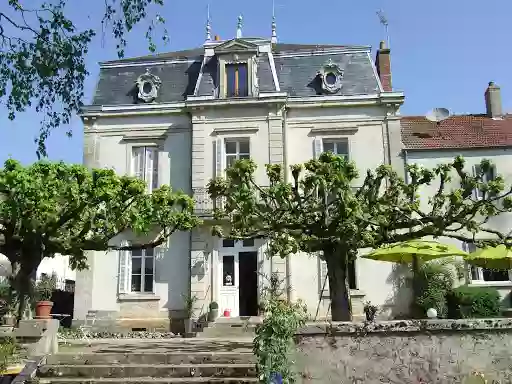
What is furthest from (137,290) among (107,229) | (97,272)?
(107,229)

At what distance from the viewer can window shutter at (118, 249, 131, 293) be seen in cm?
2050

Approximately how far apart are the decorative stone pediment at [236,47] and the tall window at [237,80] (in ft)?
1.91

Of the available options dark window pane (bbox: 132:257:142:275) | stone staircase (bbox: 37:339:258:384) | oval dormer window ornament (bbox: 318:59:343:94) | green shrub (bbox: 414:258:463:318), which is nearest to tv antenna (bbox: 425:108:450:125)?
oval dormer window ornament (bbox: 318:59:343:94)

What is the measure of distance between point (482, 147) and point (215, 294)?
36.6 ft

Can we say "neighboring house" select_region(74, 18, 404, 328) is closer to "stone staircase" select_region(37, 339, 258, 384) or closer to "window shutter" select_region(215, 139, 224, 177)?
"window shutter" select_region(215, 139, 224, 177)

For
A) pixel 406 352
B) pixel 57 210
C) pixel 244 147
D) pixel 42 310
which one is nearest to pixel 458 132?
pixel 244 147

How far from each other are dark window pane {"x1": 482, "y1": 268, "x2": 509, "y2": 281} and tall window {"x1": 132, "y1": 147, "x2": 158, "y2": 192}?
12353mm

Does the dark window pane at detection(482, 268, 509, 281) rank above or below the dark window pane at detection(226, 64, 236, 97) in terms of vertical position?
below

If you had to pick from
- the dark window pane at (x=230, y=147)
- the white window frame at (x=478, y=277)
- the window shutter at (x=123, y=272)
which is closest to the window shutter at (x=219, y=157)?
the dark window pane at (x=230, y=147)

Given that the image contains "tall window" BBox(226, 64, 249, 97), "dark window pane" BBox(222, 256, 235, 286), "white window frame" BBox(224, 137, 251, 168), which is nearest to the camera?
"dark window pane" BBox(222, 256, 235, 286)

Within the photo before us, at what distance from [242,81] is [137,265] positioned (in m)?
7.94

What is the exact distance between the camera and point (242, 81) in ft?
71.8

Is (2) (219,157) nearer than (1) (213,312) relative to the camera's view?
No

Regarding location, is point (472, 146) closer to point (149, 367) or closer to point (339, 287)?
point (339, 287)
